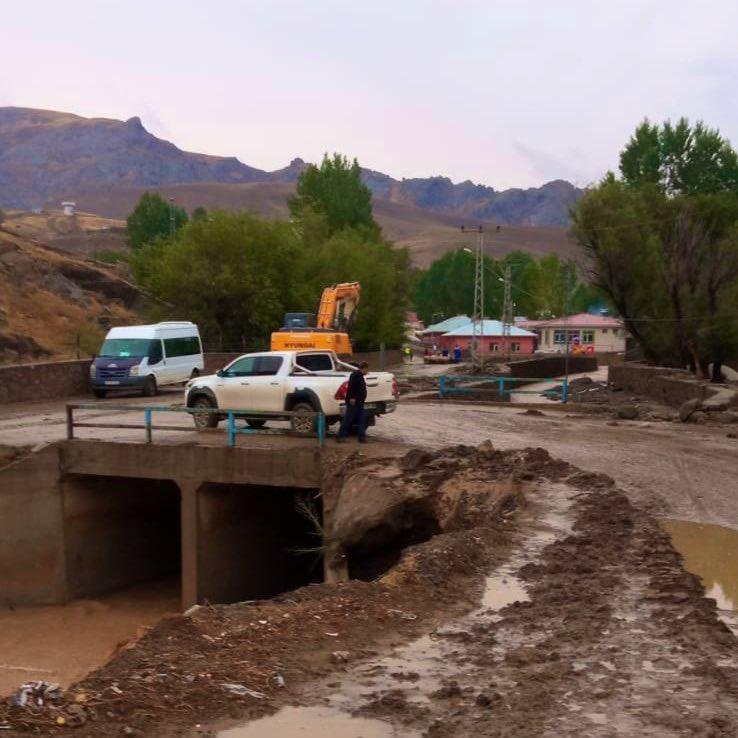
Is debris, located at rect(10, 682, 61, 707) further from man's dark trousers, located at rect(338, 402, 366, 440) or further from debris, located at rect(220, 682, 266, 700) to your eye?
man's dark trousers, located at rect(338, 402, 366, 440)

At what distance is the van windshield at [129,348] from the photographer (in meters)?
31.4

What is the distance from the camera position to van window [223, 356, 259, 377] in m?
19.6

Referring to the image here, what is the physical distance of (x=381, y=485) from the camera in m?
15.1

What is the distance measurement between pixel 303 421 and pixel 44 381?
50.7ft

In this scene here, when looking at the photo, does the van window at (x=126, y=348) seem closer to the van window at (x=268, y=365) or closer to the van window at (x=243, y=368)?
the van window at (x=243, y=368)

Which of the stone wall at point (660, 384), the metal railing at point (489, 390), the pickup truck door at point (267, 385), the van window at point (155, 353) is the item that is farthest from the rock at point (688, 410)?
the van window at point (155, 353)

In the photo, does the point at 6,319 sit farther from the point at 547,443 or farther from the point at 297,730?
the point at 297,730

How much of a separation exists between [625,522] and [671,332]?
36256 millimetres

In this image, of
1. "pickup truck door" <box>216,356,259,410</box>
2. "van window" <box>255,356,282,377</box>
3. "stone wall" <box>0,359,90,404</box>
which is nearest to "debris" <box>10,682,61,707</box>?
"van window" <box>255,356,282,377</box>

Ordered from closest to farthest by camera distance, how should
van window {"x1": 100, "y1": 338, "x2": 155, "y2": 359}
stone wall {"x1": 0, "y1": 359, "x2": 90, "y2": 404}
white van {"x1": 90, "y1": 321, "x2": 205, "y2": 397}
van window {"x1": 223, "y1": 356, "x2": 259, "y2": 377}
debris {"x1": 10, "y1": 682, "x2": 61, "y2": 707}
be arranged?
debris {"x1": 10, "y1": 682, "x2": 61, "y2": 707} → van window {"x1": 223, "y1": 356, "x2": 259, "y2": 377} → stone wall {"x1": 0, "y1": 359, "x2": 90, "y2": 404} → white van {"x1": 90, "y1": 321, "x2": 205, "y2": 397} → van window {"x1": 100, "y1": 338, "x2": 155, "y2": 359}

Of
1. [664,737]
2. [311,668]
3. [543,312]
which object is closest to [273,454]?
[311,668]

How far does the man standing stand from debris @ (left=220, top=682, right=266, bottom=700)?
1076 centimetres

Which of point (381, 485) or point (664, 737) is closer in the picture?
point (664, 737)

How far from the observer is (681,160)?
68.9m
